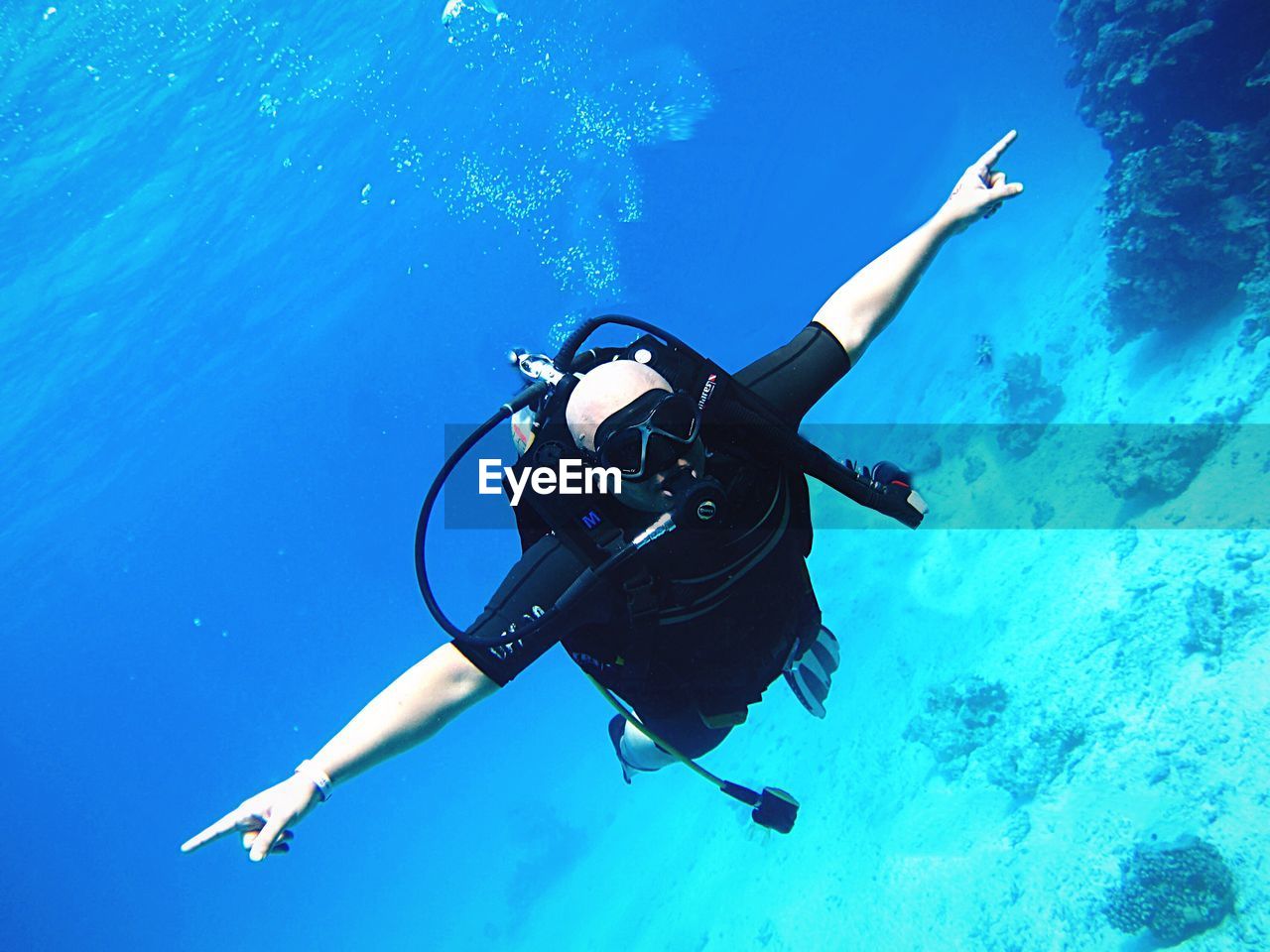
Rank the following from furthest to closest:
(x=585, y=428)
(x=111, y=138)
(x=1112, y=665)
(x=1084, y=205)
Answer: (x=1084, y=205), (x=111, y=138), (x=1112, y=665), (x=585, y=428)

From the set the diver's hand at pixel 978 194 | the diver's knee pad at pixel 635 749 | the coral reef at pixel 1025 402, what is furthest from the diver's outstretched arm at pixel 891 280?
the coral reef at pixel 1025 402

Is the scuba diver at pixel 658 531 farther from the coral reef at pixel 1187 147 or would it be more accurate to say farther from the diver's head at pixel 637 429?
the coral reef at pixel 1187 147

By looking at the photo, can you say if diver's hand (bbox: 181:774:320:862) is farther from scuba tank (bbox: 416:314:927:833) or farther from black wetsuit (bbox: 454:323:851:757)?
black wetsuit (bbox: 454:323:851:757)

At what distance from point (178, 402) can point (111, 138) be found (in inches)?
520

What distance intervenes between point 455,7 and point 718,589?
23.5 m

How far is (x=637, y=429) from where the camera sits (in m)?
2.38

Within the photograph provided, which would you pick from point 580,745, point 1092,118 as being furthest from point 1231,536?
point 580,745

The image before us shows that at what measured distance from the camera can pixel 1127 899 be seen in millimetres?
7996

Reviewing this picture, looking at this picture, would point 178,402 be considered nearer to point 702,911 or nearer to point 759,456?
point 702,911

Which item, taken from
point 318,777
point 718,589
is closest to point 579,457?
point 718,589

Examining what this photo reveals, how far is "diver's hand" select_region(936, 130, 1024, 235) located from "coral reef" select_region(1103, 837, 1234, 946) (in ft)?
27.6

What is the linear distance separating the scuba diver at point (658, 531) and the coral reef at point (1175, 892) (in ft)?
25.2

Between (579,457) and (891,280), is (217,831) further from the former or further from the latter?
(891,280)

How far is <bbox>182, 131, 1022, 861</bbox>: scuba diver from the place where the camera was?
221cm
